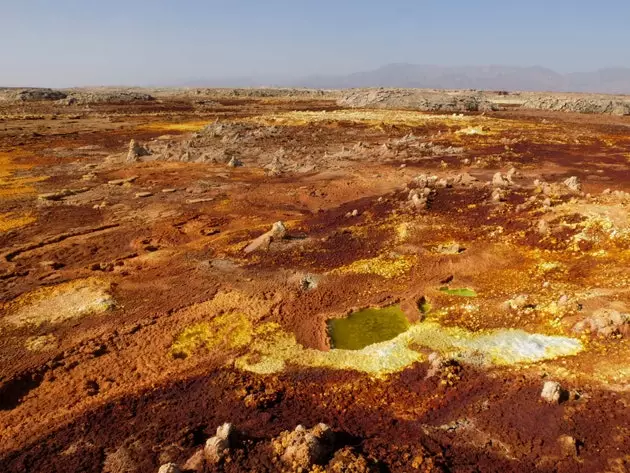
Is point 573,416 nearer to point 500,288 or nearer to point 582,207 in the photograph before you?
point 500,288

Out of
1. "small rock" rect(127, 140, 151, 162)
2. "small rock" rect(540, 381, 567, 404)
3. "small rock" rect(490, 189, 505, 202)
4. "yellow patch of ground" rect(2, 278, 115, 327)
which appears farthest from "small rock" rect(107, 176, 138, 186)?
"small rock" rect(540, 381, 567, 404)

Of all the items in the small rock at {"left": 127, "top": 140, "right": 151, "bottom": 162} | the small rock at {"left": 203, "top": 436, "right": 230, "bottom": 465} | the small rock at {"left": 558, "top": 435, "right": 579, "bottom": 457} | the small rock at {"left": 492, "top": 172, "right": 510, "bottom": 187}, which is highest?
the small rock at {"left": 127, "top": 140, "right": 151, "bottom": 162}

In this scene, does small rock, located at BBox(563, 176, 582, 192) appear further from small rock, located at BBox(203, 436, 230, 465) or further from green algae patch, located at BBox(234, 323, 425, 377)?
small rock, located at BBox(203, 436, 230, 465)

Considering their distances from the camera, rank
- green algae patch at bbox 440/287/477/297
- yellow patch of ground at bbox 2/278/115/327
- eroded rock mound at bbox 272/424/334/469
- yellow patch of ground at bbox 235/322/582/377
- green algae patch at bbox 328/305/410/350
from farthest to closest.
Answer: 1. green algae patch at bbox 440/287/477/297
2. yellow patch of ground at bbox 2/278/115/327
3. green algae patch at bbox 328/305/410/350
4. yellow patch of ground at bbox 235/322/582/377
5. eroded rock mound at bbox 272/424/334/469

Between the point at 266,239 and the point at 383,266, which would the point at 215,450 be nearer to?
the point at 383,266

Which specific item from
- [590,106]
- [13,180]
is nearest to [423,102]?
[590,106]

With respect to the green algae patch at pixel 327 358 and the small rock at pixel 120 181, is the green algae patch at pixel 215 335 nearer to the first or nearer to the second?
the green algae patch at pixel 327 358
